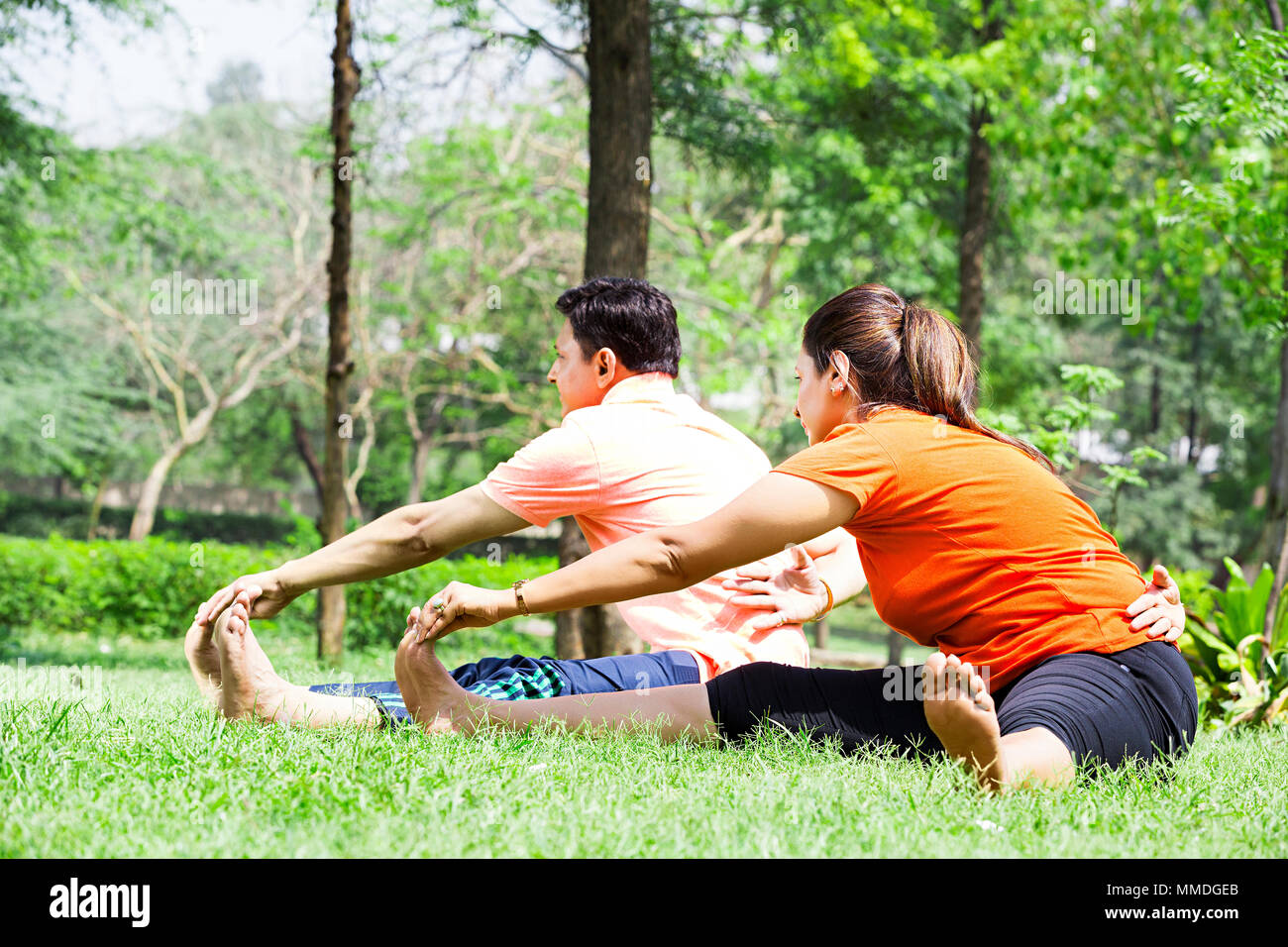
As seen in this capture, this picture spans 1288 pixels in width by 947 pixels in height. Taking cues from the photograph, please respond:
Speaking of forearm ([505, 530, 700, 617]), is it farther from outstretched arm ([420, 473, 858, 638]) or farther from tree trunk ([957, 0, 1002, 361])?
tree trunk ([957, 0, 1002, 361])

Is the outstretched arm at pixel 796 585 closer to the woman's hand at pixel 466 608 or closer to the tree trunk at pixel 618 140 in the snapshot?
the woman's hand at pixel 466 608

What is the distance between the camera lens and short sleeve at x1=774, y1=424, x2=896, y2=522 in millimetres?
2578

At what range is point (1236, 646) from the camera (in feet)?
17.6

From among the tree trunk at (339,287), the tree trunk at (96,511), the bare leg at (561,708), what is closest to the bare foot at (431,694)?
the bare leg at (561,708)

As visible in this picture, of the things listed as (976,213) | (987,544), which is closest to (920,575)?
(987,544)

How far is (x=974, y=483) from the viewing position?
2.72 metres

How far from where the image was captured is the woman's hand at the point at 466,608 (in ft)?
8.59

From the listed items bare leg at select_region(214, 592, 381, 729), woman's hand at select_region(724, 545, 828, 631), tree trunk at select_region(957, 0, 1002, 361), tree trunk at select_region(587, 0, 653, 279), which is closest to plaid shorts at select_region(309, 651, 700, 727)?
bare leg at select_region(214, 592, 381, 729)

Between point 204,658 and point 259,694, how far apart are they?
0.78 ft

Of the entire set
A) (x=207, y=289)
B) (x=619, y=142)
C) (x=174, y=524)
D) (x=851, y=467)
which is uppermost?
(x=207, y=289)

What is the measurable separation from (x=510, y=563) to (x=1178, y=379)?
1878 centimetres

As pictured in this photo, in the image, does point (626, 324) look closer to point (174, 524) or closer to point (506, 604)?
point (506, 604)

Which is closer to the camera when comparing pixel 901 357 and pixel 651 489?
pixel 901 357
